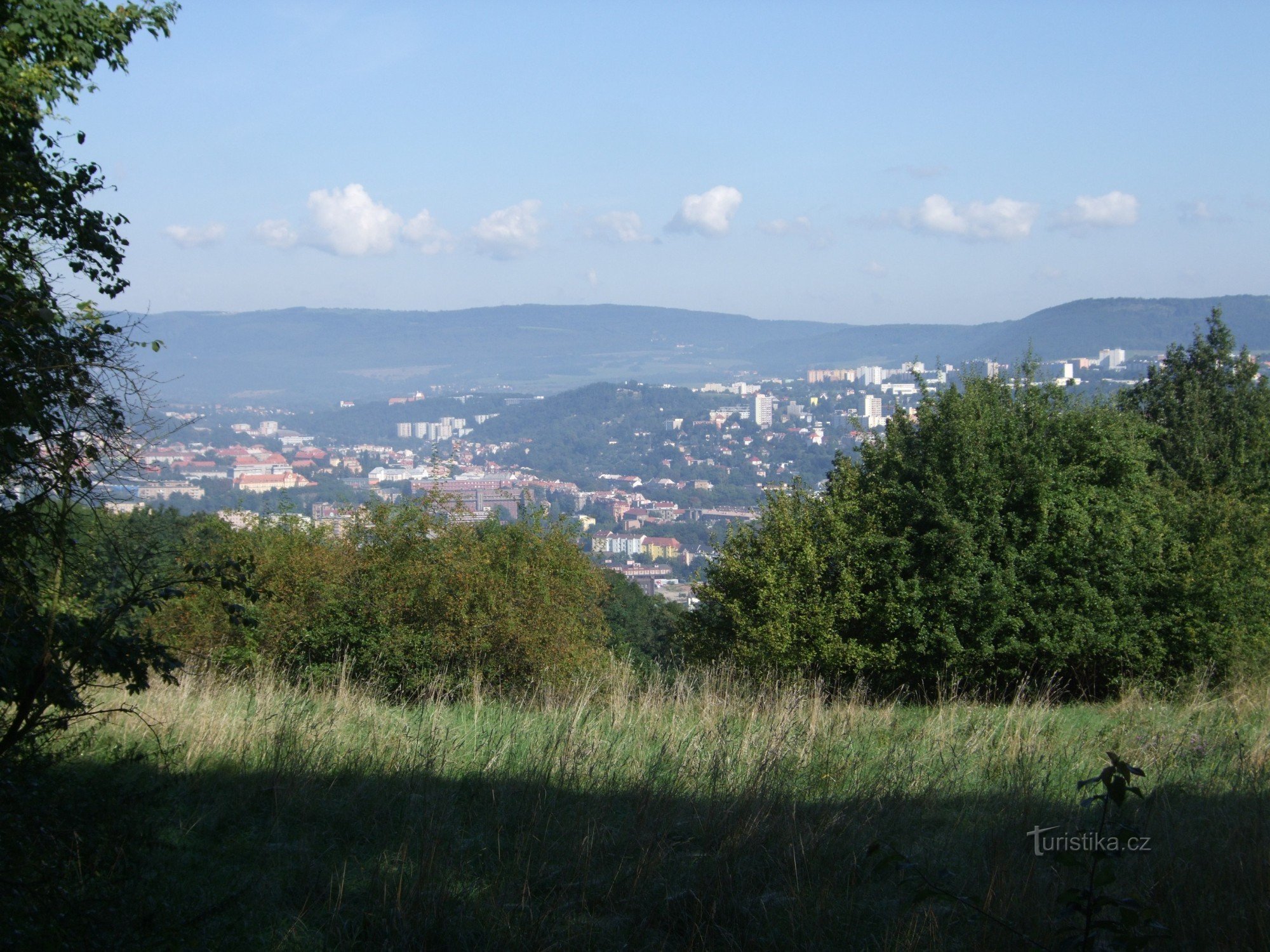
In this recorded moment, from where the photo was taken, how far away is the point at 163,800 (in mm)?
4234

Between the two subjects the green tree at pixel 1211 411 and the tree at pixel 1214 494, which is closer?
the tree at pixel 1214 494

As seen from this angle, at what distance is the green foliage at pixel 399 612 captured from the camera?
15680 mm

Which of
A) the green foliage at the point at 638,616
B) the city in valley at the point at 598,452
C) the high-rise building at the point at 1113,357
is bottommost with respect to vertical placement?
the green foliage at the point at 638,616

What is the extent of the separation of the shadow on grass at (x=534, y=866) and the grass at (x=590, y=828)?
0.5 inches

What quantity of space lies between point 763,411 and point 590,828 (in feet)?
361

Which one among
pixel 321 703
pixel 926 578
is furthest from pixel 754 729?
pixel 926 578

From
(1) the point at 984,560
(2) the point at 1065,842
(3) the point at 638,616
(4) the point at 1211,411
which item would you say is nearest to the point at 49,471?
(2) the point at 1065,842

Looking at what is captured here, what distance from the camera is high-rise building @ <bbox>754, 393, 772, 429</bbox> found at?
109 metres

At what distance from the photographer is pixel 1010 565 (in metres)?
17.1

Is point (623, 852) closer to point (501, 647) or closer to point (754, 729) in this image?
point (754, 729)

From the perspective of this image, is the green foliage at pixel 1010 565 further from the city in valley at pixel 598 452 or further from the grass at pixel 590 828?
the grass at pixel 590 828

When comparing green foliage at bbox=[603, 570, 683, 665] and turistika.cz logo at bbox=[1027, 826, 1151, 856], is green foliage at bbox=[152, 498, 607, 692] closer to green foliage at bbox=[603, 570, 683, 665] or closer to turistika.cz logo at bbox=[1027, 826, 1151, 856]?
turistika.cz logo at bbox=[1027, 826, 1151, 856]

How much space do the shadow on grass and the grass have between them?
0.01 m

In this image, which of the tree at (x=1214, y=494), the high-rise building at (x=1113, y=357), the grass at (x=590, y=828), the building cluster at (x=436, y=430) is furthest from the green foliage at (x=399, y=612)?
the building cluster at (x=436, y=430)
